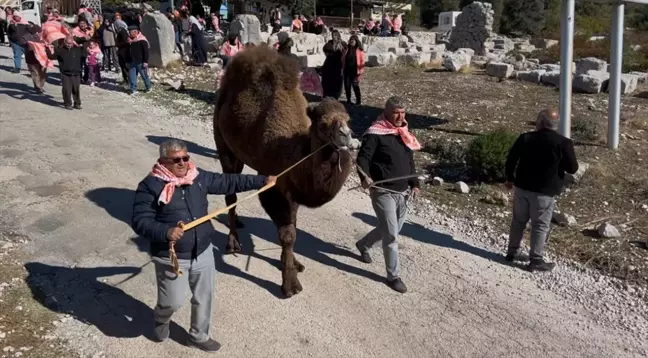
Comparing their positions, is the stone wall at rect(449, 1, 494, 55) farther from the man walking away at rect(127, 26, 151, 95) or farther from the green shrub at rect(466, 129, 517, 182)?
the green shrub at rect(466, 129, 517, 182)

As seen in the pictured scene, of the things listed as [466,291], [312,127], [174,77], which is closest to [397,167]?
[312,127]

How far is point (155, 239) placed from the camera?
4.03 metres

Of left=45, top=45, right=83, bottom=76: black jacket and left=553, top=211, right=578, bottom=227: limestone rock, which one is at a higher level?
left=45, top=45, right=83, bottom=76: black jacket

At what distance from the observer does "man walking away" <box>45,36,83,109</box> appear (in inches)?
486

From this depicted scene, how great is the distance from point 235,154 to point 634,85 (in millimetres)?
14557

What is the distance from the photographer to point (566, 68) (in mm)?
9961

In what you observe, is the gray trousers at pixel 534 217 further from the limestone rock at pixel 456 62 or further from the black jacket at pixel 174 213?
the limestone rock at pixel 456 62

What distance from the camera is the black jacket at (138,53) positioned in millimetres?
14336

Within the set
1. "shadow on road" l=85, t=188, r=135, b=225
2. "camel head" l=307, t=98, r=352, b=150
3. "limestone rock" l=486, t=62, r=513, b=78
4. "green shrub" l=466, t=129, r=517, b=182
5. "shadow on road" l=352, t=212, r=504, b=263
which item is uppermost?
"limestone rock" l=486, t=62, r=513, b=78

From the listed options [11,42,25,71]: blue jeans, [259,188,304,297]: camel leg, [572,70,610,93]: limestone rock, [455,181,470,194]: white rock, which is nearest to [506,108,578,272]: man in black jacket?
[455,181,470,194]: white rock

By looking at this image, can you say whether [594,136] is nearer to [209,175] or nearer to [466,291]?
[466,291]

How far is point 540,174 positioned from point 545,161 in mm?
150

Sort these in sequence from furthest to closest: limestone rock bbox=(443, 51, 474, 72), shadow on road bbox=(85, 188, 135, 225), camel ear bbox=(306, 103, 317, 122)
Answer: limestone rock bbox=(443, 51, 474, 72)
shadow on road bbox=(85, 188, 135, 225)
camel ear bbox=(306, 103, 317, 122)

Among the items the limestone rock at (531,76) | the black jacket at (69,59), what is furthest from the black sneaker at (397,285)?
the limestone rock at (531,76)
